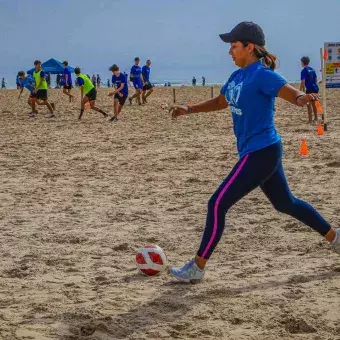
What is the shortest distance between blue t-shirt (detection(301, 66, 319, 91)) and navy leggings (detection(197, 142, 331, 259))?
14099 mm

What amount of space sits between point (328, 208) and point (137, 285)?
10.5ft

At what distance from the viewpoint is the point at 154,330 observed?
4340 millimetres

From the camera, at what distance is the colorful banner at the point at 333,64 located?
18922 millimetres

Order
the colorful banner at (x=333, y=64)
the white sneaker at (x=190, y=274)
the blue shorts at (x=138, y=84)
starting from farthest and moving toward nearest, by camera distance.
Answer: the blue shorts at (x=138, y=84) → the colorful banner at (x=333, y=64) → the white sneaker at (x=190, y=274)

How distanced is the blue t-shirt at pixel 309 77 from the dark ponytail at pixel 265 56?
1416cm

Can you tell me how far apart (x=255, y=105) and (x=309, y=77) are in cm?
1440

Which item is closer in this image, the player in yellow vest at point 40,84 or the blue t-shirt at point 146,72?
the player in yellow vest at point 40,84

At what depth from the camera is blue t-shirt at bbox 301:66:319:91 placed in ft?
62.2

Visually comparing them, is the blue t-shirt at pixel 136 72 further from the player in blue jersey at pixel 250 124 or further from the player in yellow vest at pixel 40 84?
the player in blue jersey at pixel 250 124

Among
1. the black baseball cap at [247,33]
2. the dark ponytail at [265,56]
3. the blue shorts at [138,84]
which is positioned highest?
the blue shorts at [138,84]

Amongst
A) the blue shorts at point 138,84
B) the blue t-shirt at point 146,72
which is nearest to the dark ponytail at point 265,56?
the blue shorts at point 138,84

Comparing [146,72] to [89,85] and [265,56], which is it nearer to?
[89,85]

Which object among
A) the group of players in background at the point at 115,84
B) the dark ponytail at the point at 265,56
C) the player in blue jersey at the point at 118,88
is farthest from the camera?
the player in blue jersey at the point at 118,88

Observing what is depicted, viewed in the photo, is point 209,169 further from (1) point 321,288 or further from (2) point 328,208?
(1) point 321,288
